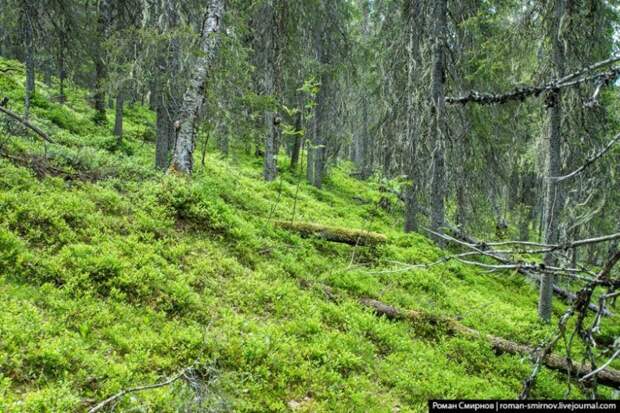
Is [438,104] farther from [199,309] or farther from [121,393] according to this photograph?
[121,393]

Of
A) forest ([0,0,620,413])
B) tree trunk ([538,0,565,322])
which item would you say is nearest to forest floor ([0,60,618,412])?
forest ([0,0,620,413])

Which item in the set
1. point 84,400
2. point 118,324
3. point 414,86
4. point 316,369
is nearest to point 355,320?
point 316,369

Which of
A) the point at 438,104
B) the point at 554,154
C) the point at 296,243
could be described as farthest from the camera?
the point at 438,104

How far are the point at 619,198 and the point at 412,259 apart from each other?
555 centimetres

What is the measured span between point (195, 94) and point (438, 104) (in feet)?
18.8

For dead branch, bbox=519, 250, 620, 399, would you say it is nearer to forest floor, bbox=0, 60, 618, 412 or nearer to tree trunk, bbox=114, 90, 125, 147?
forest floor, bbox=0, 60, 618, 412

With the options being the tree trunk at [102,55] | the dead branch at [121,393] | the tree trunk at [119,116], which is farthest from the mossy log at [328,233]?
the tree trunk at [119,116]

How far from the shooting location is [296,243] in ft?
28.5

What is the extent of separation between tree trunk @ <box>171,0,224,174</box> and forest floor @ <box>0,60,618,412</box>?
2.31ft

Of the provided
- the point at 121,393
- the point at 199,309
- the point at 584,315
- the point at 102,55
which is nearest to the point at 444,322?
the point at 199,309

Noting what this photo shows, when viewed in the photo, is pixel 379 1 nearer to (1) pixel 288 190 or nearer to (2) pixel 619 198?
(1) pixel 288 190

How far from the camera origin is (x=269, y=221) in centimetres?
909

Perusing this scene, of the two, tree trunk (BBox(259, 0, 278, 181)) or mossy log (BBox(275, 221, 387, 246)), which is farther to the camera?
tree trunk (BBox(259, 0, 278, 181))

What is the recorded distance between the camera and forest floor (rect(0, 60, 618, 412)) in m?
4.05
